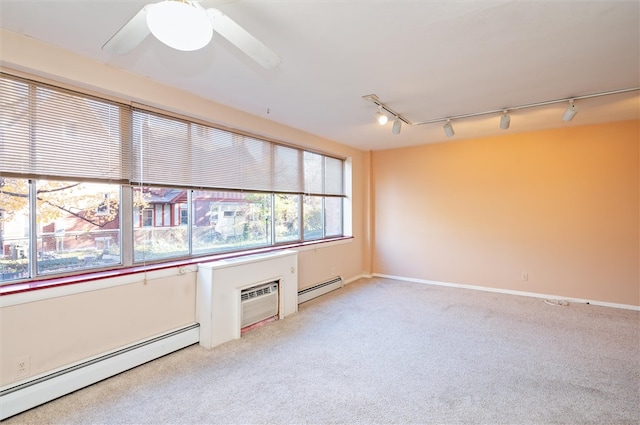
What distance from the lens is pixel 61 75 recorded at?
2193 millimetres

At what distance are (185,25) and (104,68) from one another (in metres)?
1.68

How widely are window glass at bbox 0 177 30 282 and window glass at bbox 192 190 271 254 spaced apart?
130 cm

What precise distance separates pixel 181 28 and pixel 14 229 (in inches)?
78.6

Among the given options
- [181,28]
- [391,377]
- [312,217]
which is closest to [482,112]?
[312,217]

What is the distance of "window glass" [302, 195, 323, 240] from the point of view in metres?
4.80

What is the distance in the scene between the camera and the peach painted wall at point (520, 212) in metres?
4.05

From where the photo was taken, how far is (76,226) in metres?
2.45

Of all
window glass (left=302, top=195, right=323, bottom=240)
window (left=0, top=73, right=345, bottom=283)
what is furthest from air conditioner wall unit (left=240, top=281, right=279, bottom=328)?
window glass (left=302, top=195, right=323, bottom=240)

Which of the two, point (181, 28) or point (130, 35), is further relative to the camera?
point (130, 35)

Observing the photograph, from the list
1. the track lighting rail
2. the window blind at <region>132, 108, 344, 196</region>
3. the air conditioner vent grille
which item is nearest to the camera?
the window blind at <region>132, 108, 344, 196</region>

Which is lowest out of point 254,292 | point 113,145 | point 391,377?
point 391,377

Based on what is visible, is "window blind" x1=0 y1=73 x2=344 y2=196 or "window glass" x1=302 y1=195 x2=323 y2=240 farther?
"window glass" x1=302 y1=195 x2=323 y2=240

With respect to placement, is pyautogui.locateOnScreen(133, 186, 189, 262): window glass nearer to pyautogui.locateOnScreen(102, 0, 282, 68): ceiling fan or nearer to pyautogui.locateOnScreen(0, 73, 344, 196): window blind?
pyautogui.locateOnScreen(0, 73, 344, 196): window blind

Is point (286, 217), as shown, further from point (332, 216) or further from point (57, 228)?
point (57, 228)
